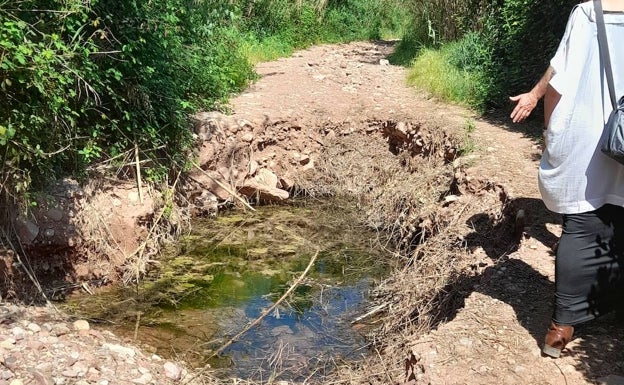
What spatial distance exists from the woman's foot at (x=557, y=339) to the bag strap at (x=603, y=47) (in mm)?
1079

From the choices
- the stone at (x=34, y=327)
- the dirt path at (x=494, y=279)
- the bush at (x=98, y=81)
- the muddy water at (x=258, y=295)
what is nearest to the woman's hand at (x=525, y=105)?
the dirt path at (x=494, y=279)

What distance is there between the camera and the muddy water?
451cm

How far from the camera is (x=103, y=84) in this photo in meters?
4.86

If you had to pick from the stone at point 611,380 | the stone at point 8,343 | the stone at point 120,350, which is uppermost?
the stone at point 8,343

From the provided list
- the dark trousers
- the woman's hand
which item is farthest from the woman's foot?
the woman's hand

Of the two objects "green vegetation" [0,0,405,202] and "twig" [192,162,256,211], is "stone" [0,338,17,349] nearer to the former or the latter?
"green vegetation" [0,0,405,202]

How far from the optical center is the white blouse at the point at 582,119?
2.70m

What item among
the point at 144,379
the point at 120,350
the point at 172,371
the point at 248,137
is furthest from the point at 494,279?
the point at 248,137

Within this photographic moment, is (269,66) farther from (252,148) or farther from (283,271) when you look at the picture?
(283,271)

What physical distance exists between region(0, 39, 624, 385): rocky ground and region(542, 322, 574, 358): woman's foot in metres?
0.05

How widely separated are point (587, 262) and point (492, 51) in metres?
6.10

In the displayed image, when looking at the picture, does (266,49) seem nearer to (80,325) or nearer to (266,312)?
(266,312)

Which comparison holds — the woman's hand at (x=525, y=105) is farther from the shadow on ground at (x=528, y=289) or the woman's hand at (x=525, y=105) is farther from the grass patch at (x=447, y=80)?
the grass patch at (x=447, y=80)

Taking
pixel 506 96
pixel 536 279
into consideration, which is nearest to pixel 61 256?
pixel 536 279
